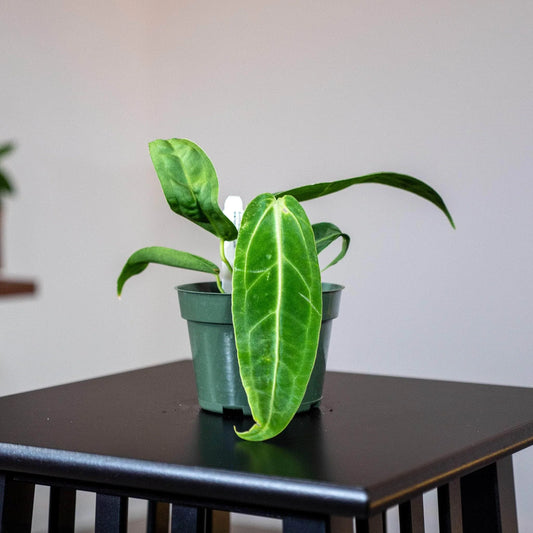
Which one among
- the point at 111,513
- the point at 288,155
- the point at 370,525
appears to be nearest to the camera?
the point at 111,513

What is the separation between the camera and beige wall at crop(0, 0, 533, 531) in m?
2.08

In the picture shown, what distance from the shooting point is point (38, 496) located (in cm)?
214

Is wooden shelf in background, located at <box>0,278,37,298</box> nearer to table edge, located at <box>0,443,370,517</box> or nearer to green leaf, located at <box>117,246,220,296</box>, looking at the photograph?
green leaf, located at <box>117,246,220,296</box>

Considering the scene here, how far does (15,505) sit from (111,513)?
13 cm

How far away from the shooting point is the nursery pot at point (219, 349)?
0.93 metres

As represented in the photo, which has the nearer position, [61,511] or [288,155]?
[61,511]

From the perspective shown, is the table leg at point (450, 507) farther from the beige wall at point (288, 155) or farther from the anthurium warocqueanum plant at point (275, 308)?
the beige wall at point (288, 155)

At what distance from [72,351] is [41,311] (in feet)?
0.54

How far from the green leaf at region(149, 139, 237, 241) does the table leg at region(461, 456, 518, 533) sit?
0.47 metres

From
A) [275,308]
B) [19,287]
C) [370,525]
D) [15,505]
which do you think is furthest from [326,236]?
[19,287]

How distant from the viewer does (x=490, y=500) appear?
1015mm

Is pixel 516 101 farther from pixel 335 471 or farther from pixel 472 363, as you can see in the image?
pixel 335 471

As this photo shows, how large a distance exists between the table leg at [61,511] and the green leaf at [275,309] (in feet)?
1.12

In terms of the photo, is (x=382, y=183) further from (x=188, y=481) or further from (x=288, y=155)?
(x=288, y=155)
